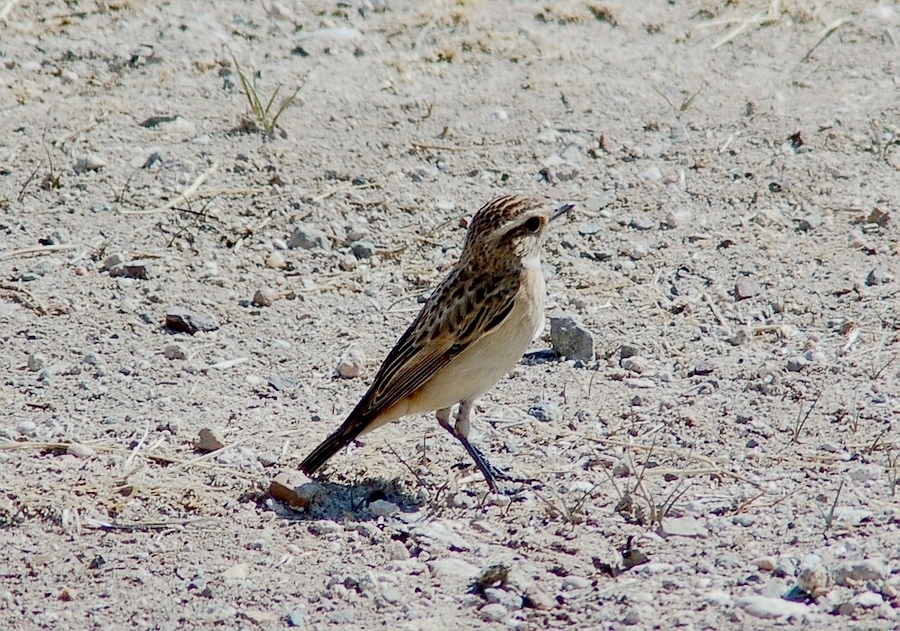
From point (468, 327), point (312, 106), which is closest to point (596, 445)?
point (468, 327)

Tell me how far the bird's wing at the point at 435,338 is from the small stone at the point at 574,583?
156 cm

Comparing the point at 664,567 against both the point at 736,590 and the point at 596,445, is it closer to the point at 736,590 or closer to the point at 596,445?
the point at 736,590

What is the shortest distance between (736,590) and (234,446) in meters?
2.91

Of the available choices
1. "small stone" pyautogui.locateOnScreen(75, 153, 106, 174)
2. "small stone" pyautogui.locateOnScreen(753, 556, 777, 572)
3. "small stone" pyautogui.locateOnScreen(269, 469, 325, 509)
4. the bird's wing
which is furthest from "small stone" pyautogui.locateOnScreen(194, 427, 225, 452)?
"small stone" pyautogui.locateOnScreen(75, 153, 106, 174)

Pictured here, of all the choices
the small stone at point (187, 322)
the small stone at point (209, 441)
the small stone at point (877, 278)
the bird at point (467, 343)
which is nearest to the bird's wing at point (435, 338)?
the bird at point (467, 343)

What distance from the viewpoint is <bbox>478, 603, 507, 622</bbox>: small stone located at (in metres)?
6.18

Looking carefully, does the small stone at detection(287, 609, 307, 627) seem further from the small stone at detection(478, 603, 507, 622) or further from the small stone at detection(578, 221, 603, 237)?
the small stone at detection(578, 221, 603, 237)

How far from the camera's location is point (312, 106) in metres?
11.7

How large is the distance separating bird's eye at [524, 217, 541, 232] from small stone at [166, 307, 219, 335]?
2340 mm

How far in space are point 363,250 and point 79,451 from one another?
3098 mm

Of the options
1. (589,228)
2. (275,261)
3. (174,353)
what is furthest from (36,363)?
(589,228)

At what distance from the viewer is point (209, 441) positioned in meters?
7.71

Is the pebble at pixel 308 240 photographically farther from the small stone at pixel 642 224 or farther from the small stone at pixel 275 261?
the small stone at pixel 642 224

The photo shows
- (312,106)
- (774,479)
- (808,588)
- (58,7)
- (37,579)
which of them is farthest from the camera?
(58,7)
